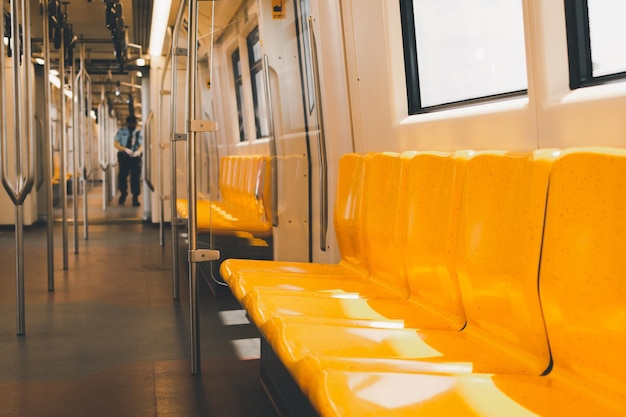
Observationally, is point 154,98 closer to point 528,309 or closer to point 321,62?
point 321,62

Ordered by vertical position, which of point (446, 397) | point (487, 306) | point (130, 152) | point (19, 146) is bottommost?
point (446, 397)

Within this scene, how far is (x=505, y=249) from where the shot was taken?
2.00 metres

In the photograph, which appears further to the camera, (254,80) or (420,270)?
(254,80)

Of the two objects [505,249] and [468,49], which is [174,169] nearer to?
[468,49]

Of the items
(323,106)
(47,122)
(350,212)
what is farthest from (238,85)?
(47,122)

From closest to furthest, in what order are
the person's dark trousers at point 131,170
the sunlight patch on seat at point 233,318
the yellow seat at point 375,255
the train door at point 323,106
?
the yellow seat at point 375,255 → the train door at point 323,106 → the sunlight patch on seat at point 233,318 → the person's dark trousers at point 131,170

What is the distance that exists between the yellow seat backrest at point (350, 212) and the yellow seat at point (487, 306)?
3.51ft

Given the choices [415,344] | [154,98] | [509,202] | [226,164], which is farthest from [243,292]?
[154,98]

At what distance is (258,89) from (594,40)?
258 centimetres

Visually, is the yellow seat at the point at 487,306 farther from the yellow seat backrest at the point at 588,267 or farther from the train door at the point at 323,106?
the train door at the point at 323,106

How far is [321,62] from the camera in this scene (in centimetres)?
435

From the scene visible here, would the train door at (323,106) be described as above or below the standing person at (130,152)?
below

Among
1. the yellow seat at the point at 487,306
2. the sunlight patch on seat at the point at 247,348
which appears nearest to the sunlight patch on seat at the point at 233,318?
the sunlight patch on seat at the point at 247,348

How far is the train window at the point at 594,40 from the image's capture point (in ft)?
7.05
